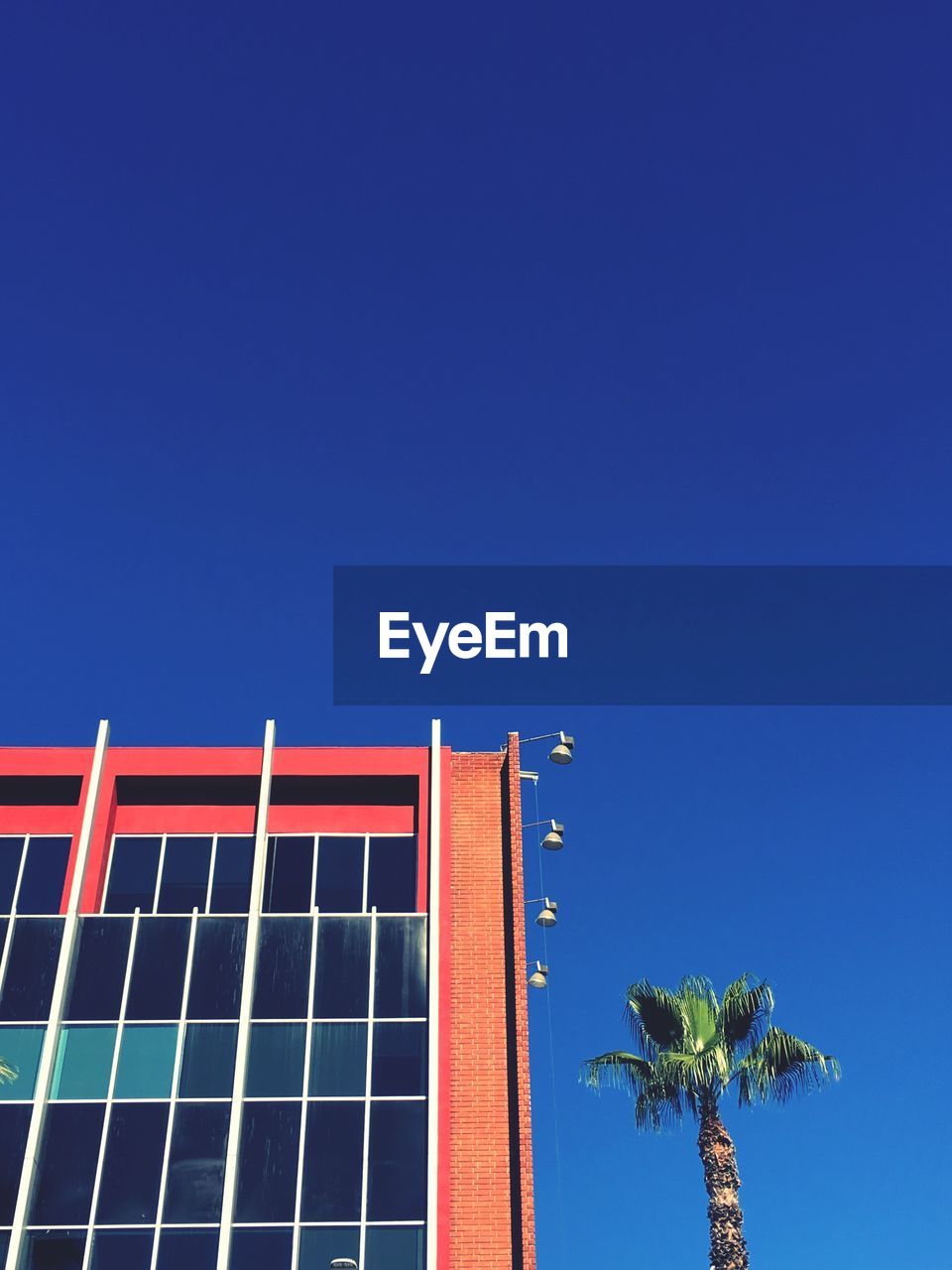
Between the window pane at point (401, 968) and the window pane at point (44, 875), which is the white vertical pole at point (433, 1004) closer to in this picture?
the window pane at point (401, 968)

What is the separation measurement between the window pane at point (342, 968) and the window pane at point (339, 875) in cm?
51

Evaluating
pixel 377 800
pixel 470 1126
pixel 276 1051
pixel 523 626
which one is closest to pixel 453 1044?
pixel 470 1126

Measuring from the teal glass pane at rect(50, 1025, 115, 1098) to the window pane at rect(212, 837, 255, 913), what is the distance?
3.34 m

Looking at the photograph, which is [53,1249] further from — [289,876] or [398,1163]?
[289,876]

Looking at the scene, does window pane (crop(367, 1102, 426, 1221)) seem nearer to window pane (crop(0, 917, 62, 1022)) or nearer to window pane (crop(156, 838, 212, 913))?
window pane (crop(156, 838, 212, 913))

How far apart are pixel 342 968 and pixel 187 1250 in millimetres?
5620

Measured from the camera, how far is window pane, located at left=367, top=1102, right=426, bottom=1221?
23953 millimetres

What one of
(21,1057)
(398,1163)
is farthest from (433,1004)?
(21,1057)

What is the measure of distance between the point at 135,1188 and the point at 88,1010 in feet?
11.5

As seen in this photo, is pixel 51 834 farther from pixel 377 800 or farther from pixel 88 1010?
pixel 377 800

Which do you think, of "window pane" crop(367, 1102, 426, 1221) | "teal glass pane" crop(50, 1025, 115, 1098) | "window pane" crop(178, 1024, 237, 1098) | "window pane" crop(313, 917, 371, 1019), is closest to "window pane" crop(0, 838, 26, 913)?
"teal glass pane" crop(50, 1025, 115, 1098)

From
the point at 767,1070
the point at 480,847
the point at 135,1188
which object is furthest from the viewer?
the point at 480,847

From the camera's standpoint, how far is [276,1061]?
2538 centimetres

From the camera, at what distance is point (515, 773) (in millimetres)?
29250
